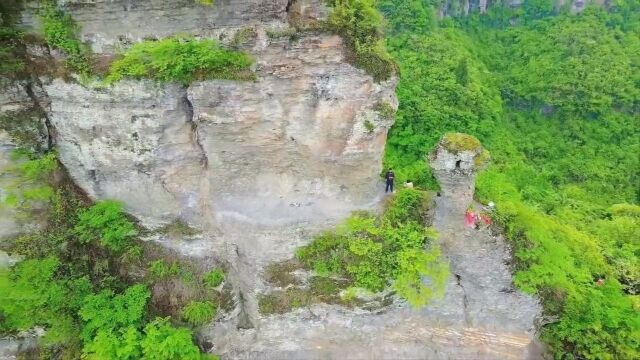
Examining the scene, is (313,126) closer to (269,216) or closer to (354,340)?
(269,216)

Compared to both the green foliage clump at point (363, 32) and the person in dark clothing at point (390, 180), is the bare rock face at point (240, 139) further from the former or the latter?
the person in dark clothing at point (390, 180)

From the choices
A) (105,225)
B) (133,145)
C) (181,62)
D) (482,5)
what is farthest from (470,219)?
(482,5)

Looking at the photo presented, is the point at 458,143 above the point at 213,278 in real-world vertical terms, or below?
above

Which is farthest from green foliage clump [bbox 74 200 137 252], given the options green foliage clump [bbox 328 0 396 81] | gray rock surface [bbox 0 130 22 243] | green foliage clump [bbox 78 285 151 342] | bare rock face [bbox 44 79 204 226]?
green foliage clump [bbox 328 0 396 81]

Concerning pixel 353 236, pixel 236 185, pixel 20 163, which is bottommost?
pixel 353 236

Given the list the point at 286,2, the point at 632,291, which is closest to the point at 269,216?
the point at 286,2

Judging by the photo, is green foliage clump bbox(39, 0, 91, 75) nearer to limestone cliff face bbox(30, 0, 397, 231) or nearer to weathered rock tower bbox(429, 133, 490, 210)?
limestone cliff face bbox(30, 0, 397, 231)

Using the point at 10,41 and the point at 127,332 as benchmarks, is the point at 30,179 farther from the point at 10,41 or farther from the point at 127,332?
the point at 127,332
